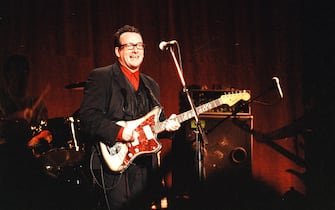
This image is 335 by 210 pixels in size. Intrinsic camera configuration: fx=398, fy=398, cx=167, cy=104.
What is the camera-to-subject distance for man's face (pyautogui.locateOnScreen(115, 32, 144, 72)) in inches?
111

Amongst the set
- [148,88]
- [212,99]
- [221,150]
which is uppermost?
[148,88]

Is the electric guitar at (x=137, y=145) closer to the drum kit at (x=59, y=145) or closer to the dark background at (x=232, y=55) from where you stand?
the drum kit at (x=59, y=145)

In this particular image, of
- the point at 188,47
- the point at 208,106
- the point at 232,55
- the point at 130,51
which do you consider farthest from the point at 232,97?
the point at 232,55

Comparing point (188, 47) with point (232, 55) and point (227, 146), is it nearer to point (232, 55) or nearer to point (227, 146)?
point (232, 55)

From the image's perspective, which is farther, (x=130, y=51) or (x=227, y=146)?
(x=227, y=146)

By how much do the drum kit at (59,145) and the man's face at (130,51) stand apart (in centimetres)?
69

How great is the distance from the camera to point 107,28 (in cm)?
425

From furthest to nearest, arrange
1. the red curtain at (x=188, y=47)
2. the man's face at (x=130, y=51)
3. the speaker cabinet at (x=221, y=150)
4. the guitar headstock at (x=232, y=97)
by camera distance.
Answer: the red curtain at (x=188, y=47) → the speaker cabinet at (x=221, y=150) → the guitar headstock at (x=232, y=97) → the man's face at (x=130, y=51)

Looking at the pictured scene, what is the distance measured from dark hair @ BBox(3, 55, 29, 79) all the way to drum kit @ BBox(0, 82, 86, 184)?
642 mm

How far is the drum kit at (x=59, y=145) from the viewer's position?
334cm

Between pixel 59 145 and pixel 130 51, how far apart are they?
125 centimetres

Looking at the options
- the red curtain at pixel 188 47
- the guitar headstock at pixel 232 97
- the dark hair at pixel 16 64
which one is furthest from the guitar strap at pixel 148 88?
the dark hair at pixel 16 64

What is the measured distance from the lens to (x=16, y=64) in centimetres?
394

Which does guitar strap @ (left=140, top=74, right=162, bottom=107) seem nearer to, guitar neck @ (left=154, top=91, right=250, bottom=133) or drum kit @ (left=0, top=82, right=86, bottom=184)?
guitar neck @ (left=154, top=91, right=250, bottom=133)
